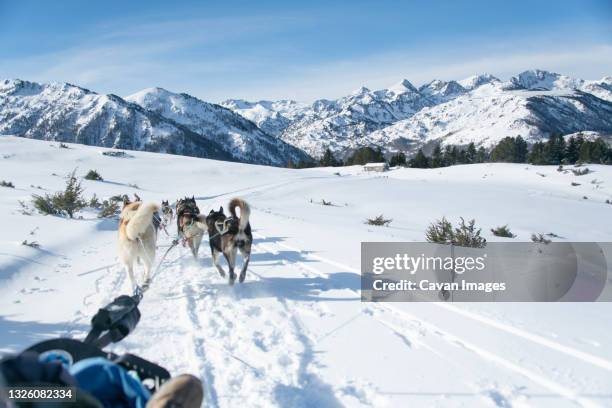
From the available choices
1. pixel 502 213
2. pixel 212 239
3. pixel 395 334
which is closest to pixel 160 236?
pixel 212 239

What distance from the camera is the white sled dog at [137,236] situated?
505cm

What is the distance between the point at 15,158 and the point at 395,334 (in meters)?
39.4

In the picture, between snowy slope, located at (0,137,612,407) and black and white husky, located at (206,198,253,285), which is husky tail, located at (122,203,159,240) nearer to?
snowy slope, located at (0,137,612,407)

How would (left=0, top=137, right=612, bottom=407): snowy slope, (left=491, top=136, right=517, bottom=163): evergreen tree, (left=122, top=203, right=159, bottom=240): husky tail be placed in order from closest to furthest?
(left=0, top=137, right=612, bottom=407): snowy slope
(left=122, top=203, right=159, bottom=240): husky tail
(left=491, top=136, right=517, bottom=163): evergreen tree

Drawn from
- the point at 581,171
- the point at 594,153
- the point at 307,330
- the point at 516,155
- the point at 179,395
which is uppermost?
the point at 516,155

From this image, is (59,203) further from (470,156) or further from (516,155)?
(470,156)

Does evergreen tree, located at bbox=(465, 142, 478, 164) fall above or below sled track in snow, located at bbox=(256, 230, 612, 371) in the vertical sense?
above

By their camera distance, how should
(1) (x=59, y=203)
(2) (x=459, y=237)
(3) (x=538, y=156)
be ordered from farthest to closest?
(3) (x=538, y=156) < (1) (x=59, y=203) < (2) (x=459, y=237)

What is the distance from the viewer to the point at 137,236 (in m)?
5.32

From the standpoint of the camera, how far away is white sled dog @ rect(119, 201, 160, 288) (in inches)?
199

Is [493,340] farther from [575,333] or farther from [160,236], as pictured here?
[160,236]

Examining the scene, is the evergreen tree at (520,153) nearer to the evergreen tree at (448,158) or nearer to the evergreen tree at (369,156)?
the evergreen tree at (448,158)

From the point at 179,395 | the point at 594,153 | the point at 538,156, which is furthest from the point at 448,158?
the point at 179,395

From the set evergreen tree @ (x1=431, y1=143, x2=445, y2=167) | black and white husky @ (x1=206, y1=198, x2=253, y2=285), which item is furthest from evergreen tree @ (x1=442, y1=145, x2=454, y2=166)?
black and white husky @ (x1=206, y1=198, x2=253, y2=285)
